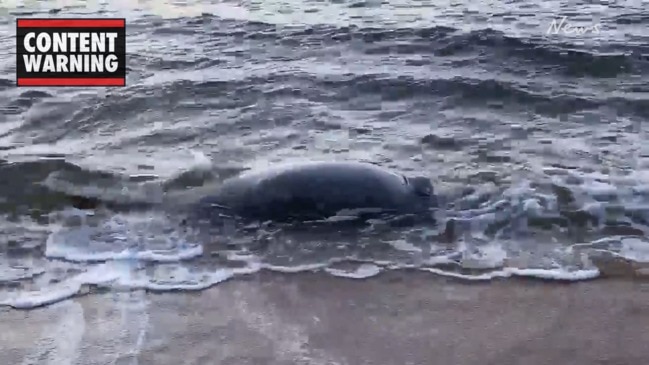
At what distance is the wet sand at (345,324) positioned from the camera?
2766 mm

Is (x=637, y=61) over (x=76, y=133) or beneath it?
over

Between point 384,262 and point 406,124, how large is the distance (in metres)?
2.15

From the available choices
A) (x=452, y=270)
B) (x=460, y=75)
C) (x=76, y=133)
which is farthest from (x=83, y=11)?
(x=452, y=270)

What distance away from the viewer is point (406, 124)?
5.54 m

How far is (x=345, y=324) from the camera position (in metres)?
2.97

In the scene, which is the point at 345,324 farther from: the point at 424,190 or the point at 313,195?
the point at 424,190

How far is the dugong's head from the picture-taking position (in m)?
4.12

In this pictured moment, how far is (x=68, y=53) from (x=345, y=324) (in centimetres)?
376

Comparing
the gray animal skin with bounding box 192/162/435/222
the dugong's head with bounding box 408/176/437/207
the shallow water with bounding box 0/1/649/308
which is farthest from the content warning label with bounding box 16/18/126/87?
the dugong's head with bounding box 408/176/437/207

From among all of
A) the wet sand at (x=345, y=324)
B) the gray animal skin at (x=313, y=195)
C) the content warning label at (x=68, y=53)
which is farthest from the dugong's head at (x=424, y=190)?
the content warning label at (x=68, y=53)

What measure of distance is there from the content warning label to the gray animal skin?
2.37 m

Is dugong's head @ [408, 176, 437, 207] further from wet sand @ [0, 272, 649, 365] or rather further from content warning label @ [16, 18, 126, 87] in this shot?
content warning label @ [16, 18, 126, 87]

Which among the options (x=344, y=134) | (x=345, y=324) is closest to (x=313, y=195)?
(x=345, y=324)

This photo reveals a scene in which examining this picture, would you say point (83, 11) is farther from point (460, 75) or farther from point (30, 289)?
point (30, 289)
